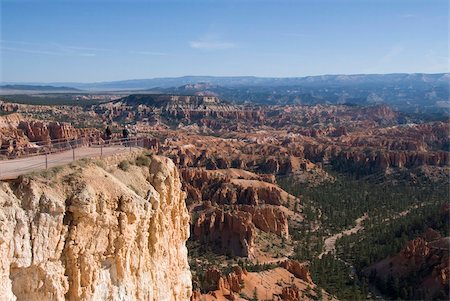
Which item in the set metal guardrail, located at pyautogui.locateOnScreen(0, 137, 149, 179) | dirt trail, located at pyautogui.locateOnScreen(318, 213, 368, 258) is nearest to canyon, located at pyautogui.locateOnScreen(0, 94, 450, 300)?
dirt trail, located at pyautogui.locateOnScreen(318, 213, 368, 258)

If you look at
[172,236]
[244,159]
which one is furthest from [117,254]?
[244,159]

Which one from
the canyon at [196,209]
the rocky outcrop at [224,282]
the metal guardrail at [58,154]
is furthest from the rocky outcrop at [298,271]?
the metal guardrail at [58,154]

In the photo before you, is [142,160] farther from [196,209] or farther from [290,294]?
[196,209]

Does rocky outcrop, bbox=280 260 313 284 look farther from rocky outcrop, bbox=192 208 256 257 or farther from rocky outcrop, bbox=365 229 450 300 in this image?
rocky outcrop, bbox=192 208 256 257

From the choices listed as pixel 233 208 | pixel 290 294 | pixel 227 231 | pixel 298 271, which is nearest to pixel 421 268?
pixel 298 271

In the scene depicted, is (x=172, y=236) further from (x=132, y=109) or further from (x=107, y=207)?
(x=132, y=109)

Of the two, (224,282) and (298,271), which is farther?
(298,271)

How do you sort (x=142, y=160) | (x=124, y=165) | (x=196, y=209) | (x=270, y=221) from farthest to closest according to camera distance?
(x=196, y=209), (x=270, y=221), (x=142, y=160), (x=124, y=165)

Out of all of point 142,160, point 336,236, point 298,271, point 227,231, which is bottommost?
point 336,236
